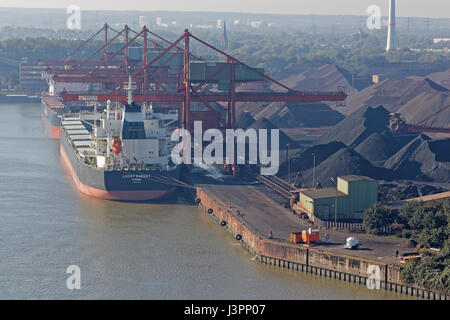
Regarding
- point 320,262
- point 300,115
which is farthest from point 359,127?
point 320,262

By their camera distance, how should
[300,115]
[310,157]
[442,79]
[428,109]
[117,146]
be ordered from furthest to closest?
[442,79], [300,115], [428,109], [310,157], [117,146]

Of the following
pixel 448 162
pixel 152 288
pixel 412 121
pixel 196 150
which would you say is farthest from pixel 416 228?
pixel 412 121

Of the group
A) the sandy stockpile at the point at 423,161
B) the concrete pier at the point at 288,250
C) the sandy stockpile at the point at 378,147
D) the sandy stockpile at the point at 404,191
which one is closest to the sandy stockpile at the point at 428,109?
the sandy stockpile at the point at 378,147

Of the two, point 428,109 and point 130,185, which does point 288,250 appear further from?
point 428,109

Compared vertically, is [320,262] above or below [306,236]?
below

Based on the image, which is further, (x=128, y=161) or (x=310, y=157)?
(x=310, y=157)
